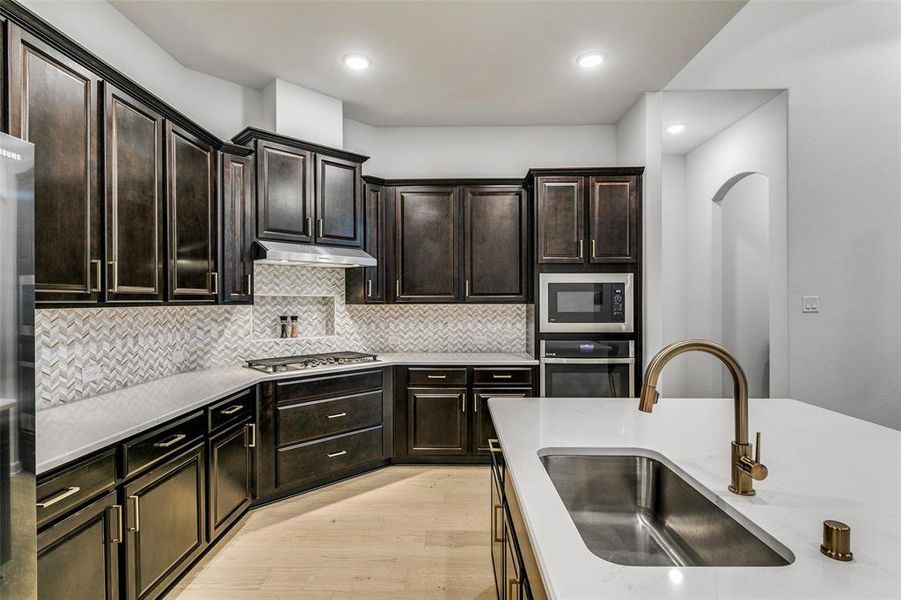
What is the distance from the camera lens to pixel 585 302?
11.5ft

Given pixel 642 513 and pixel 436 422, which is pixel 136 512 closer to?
pixel 642 513

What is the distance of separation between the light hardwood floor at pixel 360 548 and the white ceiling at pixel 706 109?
11.5 ft

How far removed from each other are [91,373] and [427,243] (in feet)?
7.90

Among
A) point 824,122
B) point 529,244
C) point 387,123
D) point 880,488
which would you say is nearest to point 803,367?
point 824,122

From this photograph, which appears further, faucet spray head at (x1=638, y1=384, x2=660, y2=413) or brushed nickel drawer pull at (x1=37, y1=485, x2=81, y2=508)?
brushed nickel drawer pull at (x1=37, y1=485, x2=81, y2=508)

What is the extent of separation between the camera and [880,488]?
103 centimetres

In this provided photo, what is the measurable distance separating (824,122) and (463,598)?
4314mm

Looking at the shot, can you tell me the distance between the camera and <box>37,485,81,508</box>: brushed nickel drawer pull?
52.8 inches

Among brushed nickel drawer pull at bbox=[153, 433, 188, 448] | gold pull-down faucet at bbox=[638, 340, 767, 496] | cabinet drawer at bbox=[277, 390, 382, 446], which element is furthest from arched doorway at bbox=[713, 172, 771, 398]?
brushed nickel drawer pull at bbox=[153, 433, 188, 448]

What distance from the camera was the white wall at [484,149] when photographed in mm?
4062

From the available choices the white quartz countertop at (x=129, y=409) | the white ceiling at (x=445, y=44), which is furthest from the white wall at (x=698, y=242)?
the white quartz countertop at (x=129, y=409)

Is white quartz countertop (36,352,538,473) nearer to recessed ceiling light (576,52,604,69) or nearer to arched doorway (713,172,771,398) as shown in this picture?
recessed ceiling light (576,52,604,69)

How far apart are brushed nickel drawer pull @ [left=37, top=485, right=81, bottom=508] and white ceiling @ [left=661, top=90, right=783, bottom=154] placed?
4.27 meters

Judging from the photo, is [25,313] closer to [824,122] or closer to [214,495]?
[214,495]
